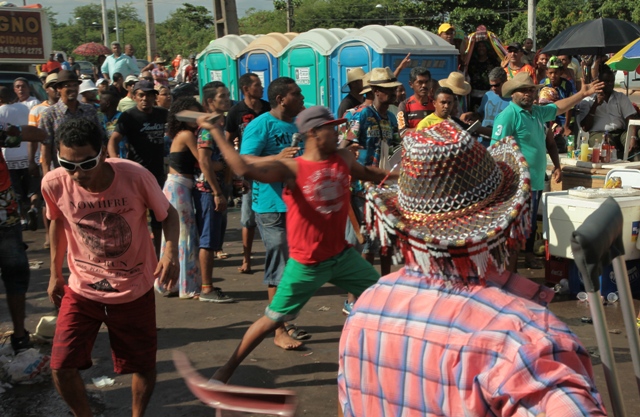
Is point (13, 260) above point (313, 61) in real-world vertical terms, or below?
below

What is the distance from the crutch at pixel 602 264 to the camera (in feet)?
5.72

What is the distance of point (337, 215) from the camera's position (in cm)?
481

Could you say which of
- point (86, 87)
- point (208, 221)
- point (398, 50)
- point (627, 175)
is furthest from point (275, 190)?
point (398, 50)

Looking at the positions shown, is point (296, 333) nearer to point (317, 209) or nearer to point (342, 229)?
point (342, 229)

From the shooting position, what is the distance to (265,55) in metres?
17.3

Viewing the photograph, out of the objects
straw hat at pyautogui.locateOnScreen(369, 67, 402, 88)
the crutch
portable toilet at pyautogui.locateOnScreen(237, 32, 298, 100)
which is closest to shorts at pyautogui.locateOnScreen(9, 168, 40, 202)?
straw hat at pyautogui.locateOnScreen(369, 67, 402, 88)

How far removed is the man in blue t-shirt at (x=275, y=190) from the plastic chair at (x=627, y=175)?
329 cm

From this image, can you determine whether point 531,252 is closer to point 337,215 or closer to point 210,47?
point 337,215

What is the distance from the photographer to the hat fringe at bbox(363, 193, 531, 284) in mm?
1857

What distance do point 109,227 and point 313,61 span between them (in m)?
12.0

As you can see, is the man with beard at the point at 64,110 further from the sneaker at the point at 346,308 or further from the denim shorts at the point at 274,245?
the sneaker at the point at 346,308

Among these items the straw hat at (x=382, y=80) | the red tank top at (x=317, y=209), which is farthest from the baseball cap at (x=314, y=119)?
the straw hat at (x=382, y=80)

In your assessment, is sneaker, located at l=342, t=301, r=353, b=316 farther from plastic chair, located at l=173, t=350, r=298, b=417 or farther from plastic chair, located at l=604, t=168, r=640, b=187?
plastic chair, located at l=173, t=350, r=298, b=417

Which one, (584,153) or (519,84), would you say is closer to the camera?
(519,84)
